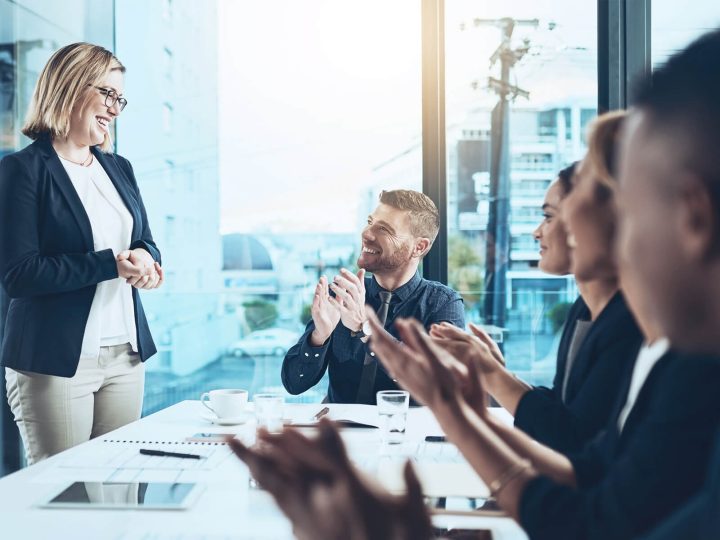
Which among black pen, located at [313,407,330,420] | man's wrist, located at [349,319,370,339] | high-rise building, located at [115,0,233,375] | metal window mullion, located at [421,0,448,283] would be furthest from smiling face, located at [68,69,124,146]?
metal window mullion, located at [421,0,448,283]

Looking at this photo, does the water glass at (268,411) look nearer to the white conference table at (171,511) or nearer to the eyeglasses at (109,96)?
the white conference table at (171,511)

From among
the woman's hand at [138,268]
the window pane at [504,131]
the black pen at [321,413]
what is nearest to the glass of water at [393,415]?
the black pen at [321,413]

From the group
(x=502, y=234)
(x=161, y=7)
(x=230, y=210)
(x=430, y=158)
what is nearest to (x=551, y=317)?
(x=502, y=234)

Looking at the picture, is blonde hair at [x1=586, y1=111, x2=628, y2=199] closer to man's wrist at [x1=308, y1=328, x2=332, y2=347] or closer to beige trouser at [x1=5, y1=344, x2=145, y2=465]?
man's wrist at [x1=308, y1=328, x2=332, y2=347]

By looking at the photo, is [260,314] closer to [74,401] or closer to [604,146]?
[74,401]

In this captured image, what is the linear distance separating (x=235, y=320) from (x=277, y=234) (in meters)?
0.50

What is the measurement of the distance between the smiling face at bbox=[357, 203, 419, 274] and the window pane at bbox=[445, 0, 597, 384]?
29.6 inches

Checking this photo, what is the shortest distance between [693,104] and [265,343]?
3.32m

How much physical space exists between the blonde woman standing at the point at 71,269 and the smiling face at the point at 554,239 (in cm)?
124

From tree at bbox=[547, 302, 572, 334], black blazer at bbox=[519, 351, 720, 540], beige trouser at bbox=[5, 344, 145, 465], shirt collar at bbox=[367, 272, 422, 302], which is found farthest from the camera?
tree at bbox=[547, 302, 572, 334]

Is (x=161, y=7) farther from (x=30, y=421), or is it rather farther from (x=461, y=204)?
(x=30, y=421)

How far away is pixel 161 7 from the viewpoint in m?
3.76

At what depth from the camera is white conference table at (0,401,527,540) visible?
42.4 inches

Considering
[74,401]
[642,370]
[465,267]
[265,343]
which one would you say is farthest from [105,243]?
[642,370]
